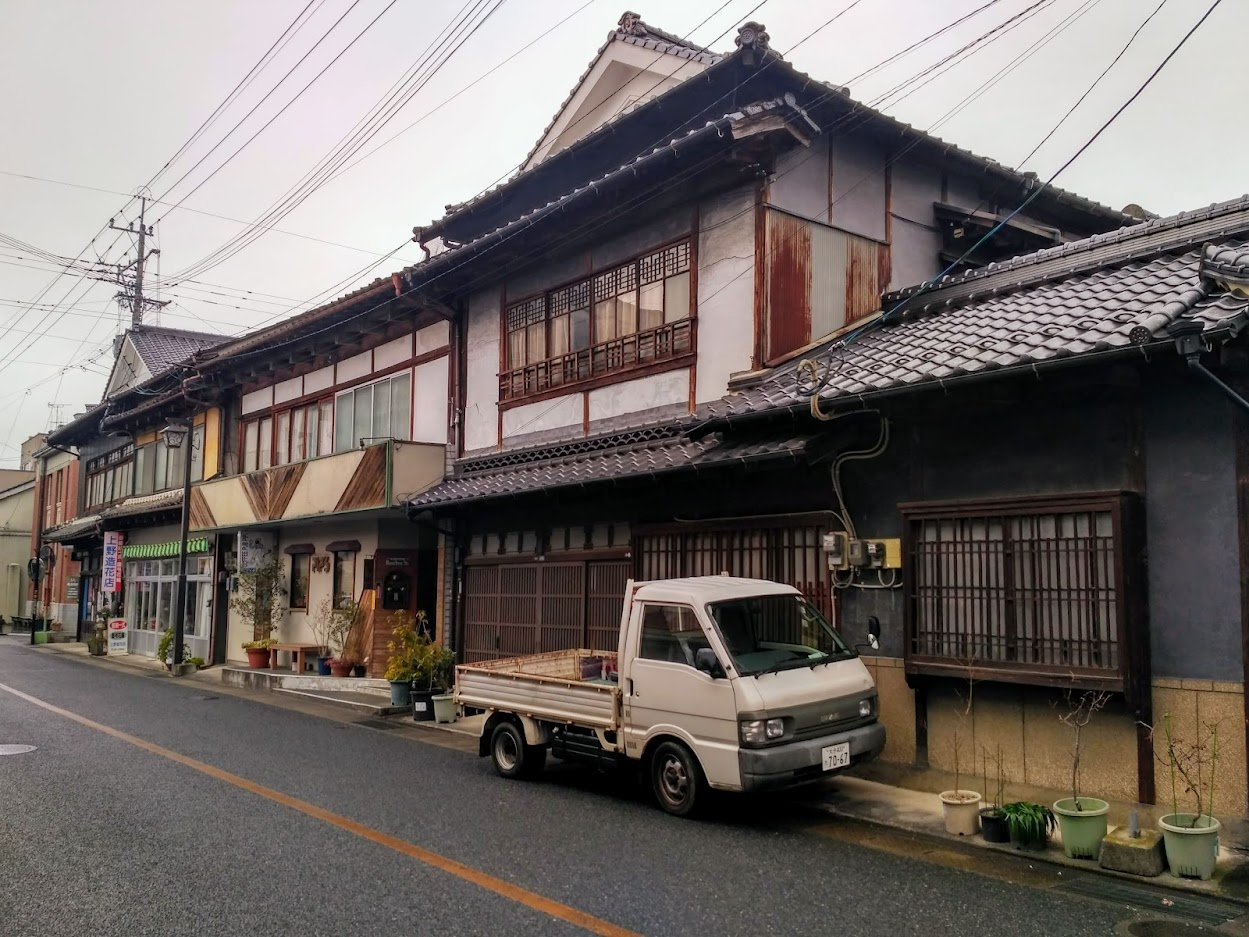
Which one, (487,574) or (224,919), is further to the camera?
(487,574)

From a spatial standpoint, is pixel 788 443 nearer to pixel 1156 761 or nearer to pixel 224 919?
pixel 1156 761

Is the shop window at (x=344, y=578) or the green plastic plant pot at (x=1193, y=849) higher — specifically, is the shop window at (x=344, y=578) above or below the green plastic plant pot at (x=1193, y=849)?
above

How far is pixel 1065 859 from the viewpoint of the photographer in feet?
22.9

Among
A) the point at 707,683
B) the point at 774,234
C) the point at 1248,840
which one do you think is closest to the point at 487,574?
the point at 774,234

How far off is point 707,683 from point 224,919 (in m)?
4.11

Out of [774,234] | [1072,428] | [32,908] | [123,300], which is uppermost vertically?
[123,300]

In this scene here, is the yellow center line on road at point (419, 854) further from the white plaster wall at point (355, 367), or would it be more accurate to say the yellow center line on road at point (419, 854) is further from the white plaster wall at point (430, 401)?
the white plaster wall at point (355, 367)

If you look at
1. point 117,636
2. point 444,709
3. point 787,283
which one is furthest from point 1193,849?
point 117,636

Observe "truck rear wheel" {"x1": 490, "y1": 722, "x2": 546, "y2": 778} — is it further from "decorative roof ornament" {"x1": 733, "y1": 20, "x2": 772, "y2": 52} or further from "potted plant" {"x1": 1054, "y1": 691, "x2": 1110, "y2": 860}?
"decorative roof ornament" {"x1": 733, "y1": 20, "x2": 772, "y2": 52}

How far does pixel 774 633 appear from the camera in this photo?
9164 millimetres

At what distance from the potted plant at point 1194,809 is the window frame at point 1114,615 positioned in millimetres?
499

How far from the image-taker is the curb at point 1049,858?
6207 millimetres

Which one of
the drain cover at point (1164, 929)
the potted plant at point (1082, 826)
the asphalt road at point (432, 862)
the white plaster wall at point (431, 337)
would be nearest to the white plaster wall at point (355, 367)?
the white plaster wall at point (431, 337)

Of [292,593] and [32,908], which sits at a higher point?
[292,593]
